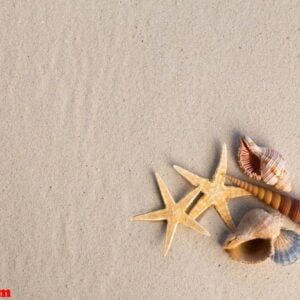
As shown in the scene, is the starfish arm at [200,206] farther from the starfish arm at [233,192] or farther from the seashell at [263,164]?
the seashell at [263,164]

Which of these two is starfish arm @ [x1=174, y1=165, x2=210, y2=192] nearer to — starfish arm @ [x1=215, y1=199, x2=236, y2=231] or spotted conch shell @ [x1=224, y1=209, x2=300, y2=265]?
starfish arm @ [x1=215, y1=199, x2=236, y2=231]

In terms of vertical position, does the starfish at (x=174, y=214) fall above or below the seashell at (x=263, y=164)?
below

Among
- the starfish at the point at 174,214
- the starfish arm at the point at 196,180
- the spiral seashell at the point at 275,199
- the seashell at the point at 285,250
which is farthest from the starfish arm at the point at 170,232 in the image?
the seashell at the point at 285,250

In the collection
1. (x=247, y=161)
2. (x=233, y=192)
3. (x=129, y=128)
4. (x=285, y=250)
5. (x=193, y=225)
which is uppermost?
(x=129, y=128)

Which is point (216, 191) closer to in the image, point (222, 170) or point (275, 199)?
point (222, 170)

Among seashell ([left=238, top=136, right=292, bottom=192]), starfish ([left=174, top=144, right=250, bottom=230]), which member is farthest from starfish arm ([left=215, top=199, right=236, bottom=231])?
seashell ([left=238, top=136, right=292, bottom=192])

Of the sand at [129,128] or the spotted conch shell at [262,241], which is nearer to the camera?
the spotted conch shell at [262,241]

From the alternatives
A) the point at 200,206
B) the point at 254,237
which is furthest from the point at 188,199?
the point at 254,237
